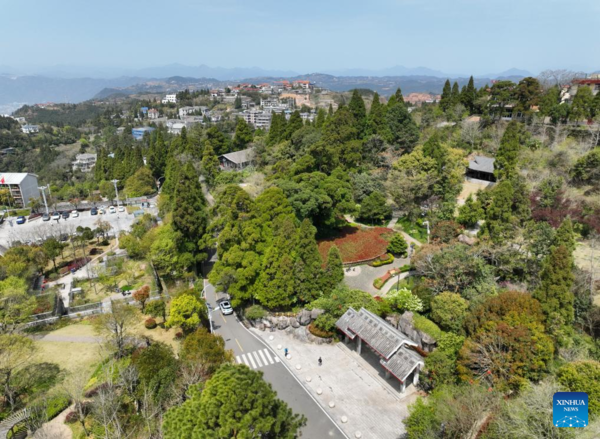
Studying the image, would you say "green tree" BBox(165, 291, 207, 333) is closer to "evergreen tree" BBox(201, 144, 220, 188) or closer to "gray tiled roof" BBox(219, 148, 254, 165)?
"evergreen tree" BBox(201, 144, 220, 188)

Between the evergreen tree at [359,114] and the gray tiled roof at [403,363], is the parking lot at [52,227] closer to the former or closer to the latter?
the evergreen tree at [359,114]

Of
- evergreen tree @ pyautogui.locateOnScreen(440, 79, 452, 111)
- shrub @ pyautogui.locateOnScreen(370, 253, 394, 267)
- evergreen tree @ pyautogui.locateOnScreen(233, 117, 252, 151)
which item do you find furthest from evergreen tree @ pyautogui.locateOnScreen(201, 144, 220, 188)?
evergreen tree @ pyautogui.locateOnScreen(440, 79, 452, 111)

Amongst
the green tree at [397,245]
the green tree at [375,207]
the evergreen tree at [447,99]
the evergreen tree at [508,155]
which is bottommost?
the green tree at [397,245]

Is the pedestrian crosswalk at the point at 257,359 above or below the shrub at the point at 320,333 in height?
below

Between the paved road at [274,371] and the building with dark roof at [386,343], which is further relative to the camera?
the building with dark roof at [386,343]

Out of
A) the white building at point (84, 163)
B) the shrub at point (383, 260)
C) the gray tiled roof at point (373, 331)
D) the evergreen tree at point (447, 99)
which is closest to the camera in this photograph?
the gray tiled roof at point (373, 331)

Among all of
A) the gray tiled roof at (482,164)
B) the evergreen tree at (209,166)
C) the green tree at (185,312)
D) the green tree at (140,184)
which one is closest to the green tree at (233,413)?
the green tree at (185,312)

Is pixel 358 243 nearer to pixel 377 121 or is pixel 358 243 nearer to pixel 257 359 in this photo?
pixel 257 359
